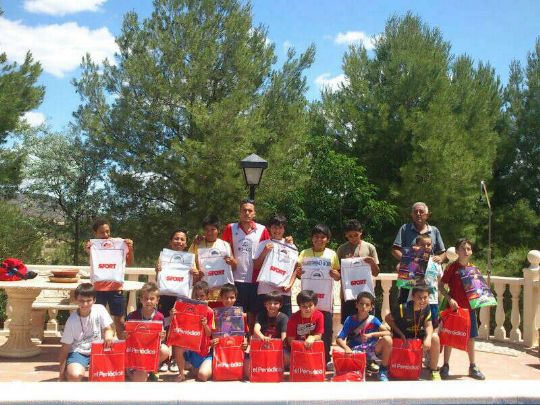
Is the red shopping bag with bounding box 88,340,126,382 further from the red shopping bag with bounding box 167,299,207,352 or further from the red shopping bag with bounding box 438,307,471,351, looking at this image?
the red shopping bag with bounding box 438,307,471,351

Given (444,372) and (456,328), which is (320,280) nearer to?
(456,328)

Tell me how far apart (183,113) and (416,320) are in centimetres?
1324

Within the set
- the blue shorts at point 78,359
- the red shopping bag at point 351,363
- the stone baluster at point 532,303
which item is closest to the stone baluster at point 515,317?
the stone baluster at point 532,303

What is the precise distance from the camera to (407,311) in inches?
Result: 225

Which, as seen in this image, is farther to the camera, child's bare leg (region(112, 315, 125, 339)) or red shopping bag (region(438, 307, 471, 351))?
child's bare leg (region(112, 315, 125, 339))

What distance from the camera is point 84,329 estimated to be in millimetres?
5148

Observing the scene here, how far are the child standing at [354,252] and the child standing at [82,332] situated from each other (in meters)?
2.41

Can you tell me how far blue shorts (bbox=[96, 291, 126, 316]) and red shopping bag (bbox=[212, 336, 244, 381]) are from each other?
1387 mm

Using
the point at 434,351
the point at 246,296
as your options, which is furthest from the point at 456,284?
the point at 246,296

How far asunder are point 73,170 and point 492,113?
16060mm

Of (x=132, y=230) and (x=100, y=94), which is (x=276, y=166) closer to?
(x=132, y=230)

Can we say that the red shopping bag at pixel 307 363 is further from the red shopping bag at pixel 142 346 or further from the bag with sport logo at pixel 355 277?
the red shopping bag at pixel 142 346

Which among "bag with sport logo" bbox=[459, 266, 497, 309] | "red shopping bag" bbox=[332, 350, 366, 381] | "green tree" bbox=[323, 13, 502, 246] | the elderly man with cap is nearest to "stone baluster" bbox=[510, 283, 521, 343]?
"bag with sport logo" bbox=[459, 266, 497, 309]

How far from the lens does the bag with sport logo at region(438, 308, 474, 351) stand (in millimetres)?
5801
